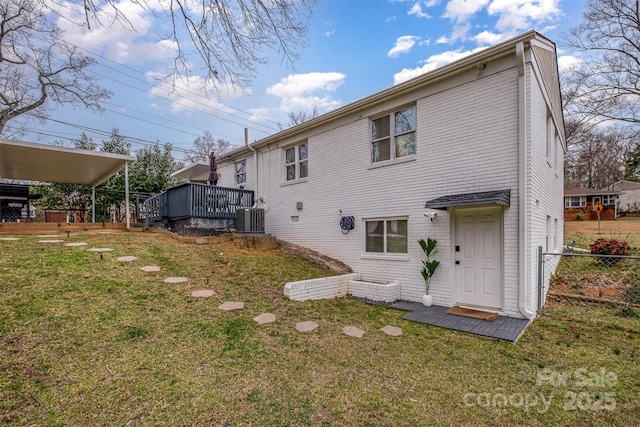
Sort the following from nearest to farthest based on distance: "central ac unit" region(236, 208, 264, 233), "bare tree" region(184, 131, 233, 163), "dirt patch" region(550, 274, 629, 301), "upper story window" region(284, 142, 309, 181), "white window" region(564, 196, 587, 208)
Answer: "dirt patch" region(550, 274, 629, 301)
"upper story window" region(284, 142, 309, 181)
"central ac unit" region(236, 208, 264, 233)
"white window" region(564, 196, 587, 208)
"bare tree" region(184, 131, 233, 163)

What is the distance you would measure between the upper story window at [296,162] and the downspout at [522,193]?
5901 millimetres

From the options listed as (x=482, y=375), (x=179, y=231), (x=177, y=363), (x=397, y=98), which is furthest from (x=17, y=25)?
(x=482, y=375)

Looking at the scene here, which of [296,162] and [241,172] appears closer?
[296,162]

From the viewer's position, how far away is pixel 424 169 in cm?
695

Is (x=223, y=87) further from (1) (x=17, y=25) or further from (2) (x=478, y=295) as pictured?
(1) (x=17, y=25)

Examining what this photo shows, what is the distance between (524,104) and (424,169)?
84.7 inches

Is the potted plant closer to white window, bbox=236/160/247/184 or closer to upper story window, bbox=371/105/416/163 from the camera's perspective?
upper story window, bbox=371/105/416/163

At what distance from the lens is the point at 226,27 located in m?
3.46

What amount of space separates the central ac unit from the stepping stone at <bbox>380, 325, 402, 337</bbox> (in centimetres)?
629

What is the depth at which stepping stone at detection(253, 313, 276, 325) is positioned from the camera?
5025 mm

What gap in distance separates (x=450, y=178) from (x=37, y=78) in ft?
69.7

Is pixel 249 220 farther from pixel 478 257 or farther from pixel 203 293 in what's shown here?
pixel 478 257

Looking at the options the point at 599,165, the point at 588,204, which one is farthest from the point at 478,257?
the point at 599,165

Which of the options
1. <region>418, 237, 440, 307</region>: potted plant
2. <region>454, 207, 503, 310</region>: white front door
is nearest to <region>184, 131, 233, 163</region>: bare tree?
<region>418, 237, 440, 307</region>: potted plant
